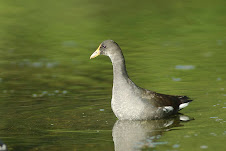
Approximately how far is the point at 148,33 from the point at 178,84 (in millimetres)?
8612

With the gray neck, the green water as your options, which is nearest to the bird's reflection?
the green water

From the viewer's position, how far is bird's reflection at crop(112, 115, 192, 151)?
390 inches

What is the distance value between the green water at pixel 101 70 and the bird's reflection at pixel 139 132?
0.02 metres

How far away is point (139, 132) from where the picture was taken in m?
10.9

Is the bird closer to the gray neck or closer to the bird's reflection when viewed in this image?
the gray neck

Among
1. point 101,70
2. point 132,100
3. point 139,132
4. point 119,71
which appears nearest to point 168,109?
point 132,100

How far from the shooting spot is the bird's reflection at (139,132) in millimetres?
9914

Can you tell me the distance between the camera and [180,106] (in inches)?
487

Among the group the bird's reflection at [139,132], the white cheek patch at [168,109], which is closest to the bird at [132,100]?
the white cheek patch at [168,109]

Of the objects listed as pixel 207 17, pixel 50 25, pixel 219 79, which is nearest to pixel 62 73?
pixel 219 79

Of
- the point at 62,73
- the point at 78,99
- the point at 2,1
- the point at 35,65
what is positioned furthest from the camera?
the point at 2,1

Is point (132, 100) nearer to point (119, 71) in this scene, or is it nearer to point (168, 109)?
point (119, 71)

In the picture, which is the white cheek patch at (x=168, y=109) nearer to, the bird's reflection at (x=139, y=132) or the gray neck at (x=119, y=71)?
the bird's reflection at (x=139, y=132)

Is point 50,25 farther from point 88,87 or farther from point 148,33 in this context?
point 88,87
